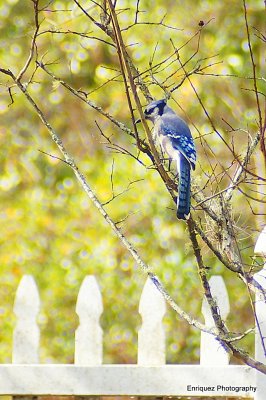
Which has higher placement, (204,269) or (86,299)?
(86,299)

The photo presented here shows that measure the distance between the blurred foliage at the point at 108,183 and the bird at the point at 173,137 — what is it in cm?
232

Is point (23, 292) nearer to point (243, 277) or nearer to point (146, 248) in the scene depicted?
point (243, 277)

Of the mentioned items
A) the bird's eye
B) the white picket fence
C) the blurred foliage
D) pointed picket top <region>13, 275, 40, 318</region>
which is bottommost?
the white picket fence

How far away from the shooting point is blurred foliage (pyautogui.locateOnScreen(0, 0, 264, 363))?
22.5ft

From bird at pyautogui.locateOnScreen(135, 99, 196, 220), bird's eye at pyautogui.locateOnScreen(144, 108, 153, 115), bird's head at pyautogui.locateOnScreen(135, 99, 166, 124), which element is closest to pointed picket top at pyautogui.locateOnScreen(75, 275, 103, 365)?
bird at pyautogui.locateOnScreen(135, 99, 196, 220)

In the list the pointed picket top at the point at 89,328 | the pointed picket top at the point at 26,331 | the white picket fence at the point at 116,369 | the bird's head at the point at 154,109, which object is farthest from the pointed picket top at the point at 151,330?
the bird's head at the point at 154,109

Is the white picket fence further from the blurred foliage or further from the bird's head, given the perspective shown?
the blurred foliage

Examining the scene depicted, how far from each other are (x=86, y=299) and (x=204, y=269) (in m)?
1.57

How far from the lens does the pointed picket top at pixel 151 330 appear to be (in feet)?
13.7

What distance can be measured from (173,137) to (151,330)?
95 cm

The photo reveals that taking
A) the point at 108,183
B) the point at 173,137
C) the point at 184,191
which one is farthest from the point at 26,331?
the point at 108,183

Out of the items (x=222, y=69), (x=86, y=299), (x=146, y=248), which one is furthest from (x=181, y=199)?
(x=222, y=69)

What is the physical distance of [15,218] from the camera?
7.74m

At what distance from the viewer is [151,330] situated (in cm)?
424
